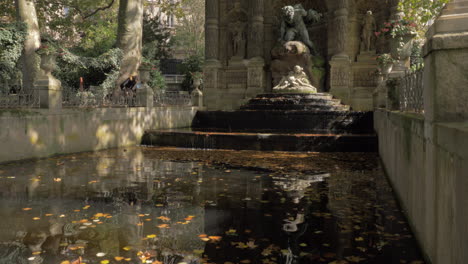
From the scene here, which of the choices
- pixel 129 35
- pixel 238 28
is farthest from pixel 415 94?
pixel 238 28

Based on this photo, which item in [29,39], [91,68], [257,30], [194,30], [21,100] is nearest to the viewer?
[21,100]

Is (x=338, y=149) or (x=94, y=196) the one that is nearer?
(x=94, y=196)

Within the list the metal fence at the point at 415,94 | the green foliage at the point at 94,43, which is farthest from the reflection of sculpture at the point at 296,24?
the metal fence at the point at 415,94

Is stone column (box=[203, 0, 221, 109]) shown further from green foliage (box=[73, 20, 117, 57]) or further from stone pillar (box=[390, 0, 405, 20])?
stone pillar (box=[390, 0, 405, 20])

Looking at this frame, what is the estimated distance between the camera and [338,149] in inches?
493

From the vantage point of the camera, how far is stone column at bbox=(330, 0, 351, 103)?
2198 centimetres

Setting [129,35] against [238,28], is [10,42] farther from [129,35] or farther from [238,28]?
[238,28]

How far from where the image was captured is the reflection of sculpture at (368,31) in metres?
22.3

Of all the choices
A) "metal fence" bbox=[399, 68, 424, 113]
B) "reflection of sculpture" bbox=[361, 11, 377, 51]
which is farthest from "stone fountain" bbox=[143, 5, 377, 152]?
"metal fence" bbox=[399, 68, 424, 113]

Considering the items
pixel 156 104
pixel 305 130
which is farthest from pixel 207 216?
pixel 156 104

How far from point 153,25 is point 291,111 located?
24.8 metres

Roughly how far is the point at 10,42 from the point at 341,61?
15.5m

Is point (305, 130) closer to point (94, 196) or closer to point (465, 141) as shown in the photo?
point (94, 196)

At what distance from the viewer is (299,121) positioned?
53.8 feet
